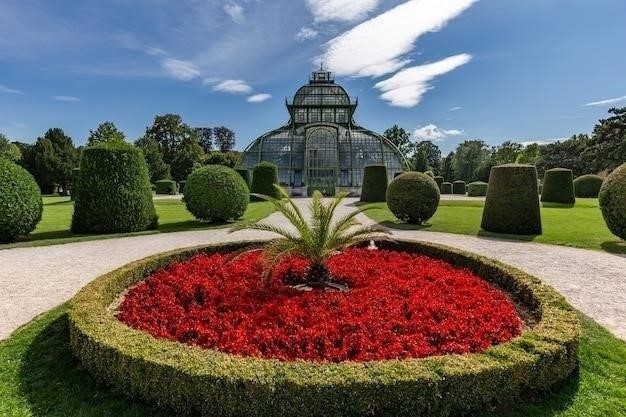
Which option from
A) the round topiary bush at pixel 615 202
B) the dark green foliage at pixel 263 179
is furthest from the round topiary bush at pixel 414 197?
the dark green foliage at pixel 263 179

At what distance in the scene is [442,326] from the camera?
14.4 feet

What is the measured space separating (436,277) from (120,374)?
484 cm

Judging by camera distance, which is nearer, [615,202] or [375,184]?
[615,202]

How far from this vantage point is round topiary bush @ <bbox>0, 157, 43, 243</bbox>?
11.7m

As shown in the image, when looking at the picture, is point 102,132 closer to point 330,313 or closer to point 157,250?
point 157,250

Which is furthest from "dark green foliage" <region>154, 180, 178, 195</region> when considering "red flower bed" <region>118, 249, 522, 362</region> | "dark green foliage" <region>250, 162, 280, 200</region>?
"red flower bed" <region>118, 249, 522, 362</region>

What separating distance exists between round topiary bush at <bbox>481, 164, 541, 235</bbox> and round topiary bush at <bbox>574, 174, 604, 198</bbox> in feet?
84.2

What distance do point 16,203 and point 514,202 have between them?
52.1ft

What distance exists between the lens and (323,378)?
10.0 feet

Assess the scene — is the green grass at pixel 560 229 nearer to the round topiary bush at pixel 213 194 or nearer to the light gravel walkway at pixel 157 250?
the light gravel walkway at pixel 157 250

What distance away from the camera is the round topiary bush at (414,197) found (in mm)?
16328

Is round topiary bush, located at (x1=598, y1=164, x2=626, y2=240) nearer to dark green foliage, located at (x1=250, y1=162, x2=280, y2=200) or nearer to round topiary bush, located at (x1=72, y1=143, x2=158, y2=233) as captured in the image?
round topiary bush, located at (x1=72, y1=143, x2=158, y2=233)

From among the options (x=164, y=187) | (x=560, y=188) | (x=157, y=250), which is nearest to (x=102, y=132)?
(x=164, y=187)

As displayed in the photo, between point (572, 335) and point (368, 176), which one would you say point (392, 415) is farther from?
point (368, 176)
